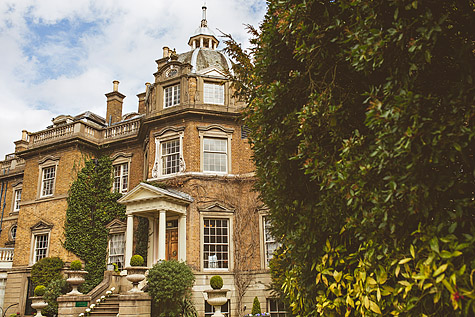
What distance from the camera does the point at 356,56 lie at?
3.72 meters

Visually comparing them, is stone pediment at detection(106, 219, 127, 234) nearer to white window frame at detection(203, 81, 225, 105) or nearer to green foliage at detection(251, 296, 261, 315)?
white window frame at detection(203, 81, 225, 105)

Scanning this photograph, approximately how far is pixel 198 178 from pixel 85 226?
6540mm

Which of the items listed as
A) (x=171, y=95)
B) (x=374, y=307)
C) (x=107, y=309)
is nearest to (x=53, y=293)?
(x=107, y=309)

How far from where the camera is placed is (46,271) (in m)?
18.1

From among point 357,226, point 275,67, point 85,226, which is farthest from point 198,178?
point 357,226

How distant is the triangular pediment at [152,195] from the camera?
15.6m

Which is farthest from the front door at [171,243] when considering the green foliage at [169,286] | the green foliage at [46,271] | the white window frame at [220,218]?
the green foliage at [46,271]

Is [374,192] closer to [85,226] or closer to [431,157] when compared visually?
[431,157]

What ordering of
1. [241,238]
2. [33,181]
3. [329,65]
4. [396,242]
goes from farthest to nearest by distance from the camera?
[33,181], [241,238], [329,65], [396,242]

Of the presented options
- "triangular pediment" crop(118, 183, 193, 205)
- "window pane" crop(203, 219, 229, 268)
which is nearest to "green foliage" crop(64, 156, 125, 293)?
"triangular pediment" crop(118, 183, 193, 205)

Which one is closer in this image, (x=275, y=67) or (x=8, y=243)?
(x=275, y=67)

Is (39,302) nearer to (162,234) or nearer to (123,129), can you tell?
(162,234)

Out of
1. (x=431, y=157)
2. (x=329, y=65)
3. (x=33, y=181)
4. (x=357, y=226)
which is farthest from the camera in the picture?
(x=33, y=181)

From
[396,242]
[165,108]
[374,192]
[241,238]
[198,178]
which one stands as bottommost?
[396,242]
